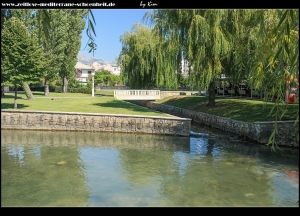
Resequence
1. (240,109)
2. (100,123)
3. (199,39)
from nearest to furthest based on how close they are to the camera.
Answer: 1. (100,123)
2. (199,39)
3. (240,109)

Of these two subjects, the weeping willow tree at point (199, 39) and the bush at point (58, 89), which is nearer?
the weeping willow tree at point (199, 39)

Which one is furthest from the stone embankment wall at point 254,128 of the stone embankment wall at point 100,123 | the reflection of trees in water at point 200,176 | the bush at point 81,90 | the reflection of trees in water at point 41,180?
the bush at point 81,90

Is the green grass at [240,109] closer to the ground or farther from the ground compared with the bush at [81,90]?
closer to the ground

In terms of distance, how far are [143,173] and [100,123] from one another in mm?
7107

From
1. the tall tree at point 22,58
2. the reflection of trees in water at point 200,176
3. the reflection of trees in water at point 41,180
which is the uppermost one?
the tall tree at point 22,58

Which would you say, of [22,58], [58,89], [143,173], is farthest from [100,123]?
[58,89]

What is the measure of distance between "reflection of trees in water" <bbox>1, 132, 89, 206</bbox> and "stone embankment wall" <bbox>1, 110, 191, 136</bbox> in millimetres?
4693

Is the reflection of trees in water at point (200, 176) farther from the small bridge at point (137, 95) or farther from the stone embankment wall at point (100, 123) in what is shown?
the small bridge at point (137, 95)

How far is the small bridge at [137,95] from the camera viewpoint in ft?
88.3

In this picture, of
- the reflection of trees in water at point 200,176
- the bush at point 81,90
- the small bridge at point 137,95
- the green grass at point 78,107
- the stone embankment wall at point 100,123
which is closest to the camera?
the reflection of trees in water at point 200,176

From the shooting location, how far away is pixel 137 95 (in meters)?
27.0

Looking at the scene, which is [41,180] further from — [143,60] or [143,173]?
[143,60]
